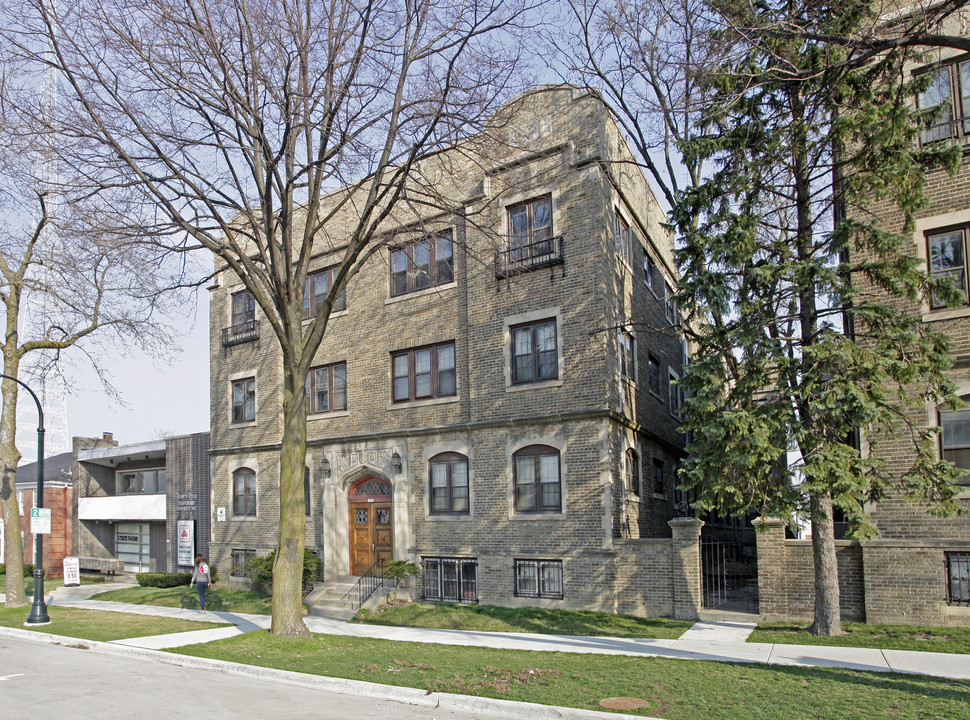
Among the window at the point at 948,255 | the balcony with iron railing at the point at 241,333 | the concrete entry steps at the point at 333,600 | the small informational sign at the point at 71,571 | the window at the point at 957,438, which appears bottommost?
the concrete entry steps at the point at 333,600

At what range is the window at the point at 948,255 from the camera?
15.1 m

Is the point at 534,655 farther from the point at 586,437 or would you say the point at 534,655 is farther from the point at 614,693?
the point at 586,437

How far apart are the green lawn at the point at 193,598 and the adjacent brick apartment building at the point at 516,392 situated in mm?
2071

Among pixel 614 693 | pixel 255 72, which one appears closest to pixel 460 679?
pixel 614 693

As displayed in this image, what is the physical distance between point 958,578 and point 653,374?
10.3 m

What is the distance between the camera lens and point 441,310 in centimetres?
2197

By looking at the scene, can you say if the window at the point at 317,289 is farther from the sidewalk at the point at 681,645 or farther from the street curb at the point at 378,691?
the street curb at the point at 378,691

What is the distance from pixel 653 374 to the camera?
2331 cm

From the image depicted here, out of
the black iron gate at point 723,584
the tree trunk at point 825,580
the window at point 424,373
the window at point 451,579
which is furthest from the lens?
the window at point 424,373

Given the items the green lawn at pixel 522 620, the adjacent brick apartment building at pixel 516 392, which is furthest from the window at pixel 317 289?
the green lawn at pixel 522 620

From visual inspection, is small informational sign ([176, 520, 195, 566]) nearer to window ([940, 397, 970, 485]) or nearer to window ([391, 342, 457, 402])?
window ([391, 342, 457, 402])

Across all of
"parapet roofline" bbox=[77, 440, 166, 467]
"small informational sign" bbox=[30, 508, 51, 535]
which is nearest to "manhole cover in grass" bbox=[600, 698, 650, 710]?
"small informational sign" bbox=[30, 508, 51, 535]

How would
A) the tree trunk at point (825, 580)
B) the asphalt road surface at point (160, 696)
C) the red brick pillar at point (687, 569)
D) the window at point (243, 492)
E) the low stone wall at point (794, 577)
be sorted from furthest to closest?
the window at point (243, 492)
the red brick pillar at point (687, 569)
the low stone wall at point (794, 577)
the tree trunk at point (825, 580)
the asphalt road surface at point (160, 696)

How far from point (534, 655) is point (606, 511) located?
5588mm
